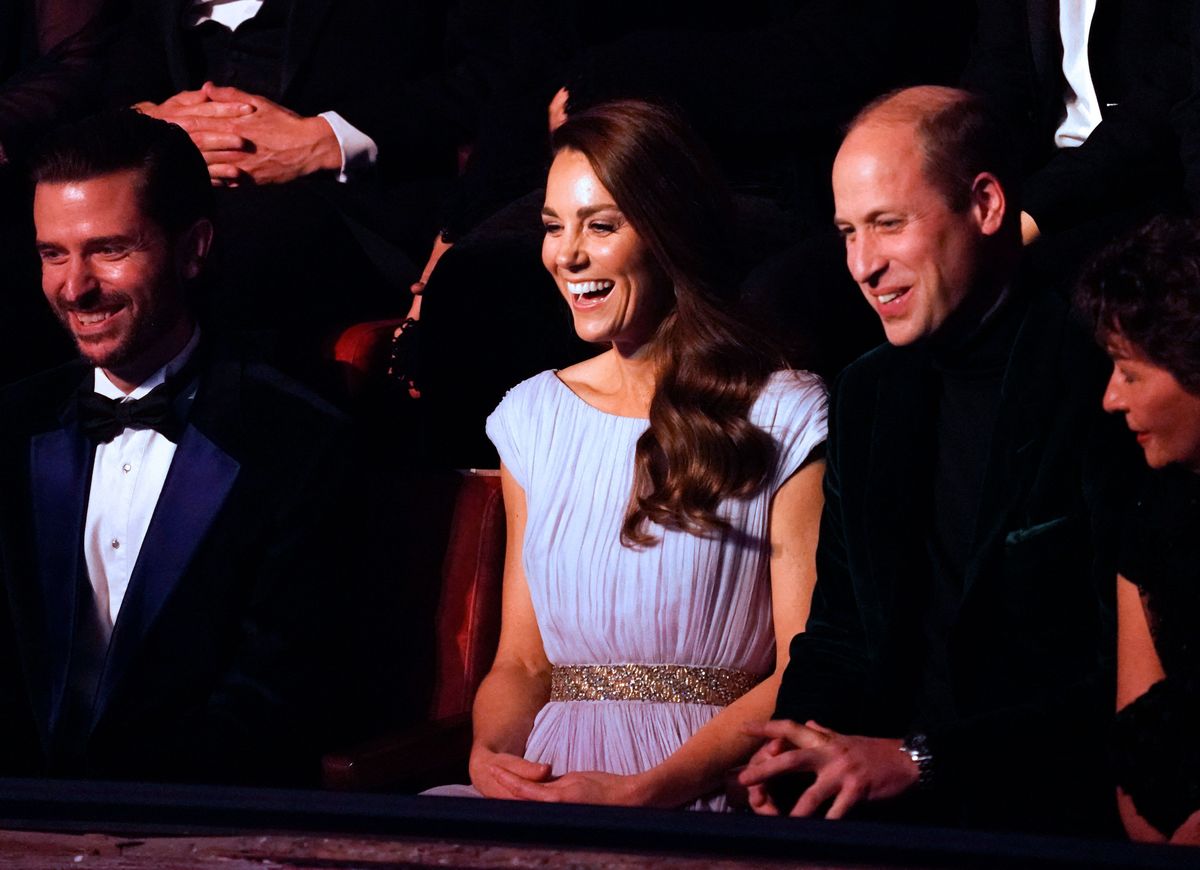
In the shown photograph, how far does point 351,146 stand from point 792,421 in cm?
127

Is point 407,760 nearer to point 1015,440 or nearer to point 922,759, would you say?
point 922,759

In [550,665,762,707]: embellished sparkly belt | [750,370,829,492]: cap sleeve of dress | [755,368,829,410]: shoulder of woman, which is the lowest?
[550,665,762,707]: embellished sparkly belt

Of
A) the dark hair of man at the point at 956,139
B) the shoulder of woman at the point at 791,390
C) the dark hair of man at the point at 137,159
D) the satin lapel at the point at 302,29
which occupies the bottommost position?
the shoulder of woman at the point at 791,390

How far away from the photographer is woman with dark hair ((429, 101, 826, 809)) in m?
2.29

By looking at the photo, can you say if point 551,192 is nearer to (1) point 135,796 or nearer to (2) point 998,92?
(2) point 998,92

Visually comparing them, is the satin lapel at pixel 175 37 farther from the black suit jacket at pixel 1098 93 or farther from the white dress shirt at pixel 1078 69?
the white dress shirt at pixel 1078 69

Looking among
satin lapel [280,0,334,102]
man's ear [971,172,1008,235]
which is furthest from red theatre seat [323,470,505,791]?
satin lapel [280,0,334,102]

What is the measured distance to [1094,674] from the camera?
1.91m

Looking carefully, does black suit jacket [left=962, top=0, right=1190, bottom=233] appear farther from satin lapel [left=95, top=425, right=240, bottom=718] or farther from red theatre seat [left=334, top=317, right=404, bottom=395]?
satin lapel [left=95, top=425, right=240, bottom=718]

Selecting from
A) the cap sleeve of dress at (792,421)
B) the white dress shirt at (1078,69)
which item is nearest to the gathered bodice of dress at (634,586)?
the cap sleeve of dress at (792,421)

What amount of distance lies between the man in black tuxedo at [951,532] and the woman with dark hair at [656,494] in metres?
0.15

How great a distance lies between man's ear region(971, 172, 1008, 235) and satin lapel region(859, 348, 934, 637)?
0.20 m

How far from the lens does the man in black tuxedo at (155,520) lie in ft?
7.64

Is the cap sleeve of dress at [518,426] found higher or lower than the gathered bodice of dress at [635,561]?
higher
